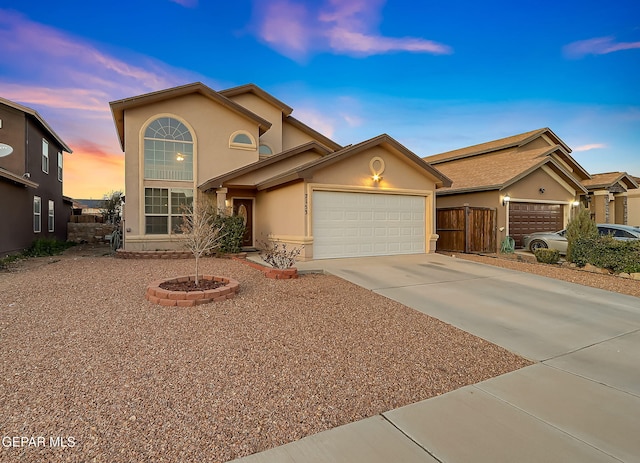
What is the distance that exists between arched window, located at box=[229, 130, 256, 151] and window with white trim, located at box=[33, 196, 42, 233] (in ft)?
33.4

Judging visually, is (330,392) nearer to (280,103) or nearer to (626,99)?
(280,103)

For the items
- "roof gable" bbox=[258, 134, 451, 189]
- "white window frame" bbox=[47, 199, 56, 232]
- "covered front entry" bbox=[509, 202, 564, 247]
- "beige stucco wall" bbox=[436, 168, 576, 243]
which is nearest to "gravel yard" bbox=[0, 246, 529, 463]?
"roof gable" bbox=[258, 134, 451, 189]

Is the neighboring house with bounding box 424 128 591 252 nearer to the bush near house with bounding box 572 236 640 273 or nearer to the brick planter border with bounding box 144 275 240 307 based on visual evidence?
the bush near house with bounding box 572 236 640 273

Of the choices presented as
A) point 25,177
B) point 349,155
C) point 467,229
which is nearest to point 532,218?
point 467,229

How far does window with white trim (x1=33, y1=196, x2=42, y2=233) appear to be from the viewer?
51.7 ft

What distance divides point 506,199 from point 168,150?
1576 cm

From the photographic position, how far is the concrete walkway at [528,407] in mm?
2418

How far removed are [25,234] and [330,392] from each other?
57.4 feet

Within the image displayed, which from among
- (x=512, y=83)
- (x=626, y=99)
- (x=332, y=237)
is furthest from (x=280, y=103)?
(x=626, y=99)

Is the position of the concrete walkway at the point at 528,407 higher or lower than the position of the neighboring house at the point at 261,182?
lower

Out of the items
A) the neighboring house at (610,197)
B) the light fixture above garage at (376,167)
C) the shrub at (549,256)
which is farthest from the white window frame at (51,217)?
the neighboring house at (610,197)

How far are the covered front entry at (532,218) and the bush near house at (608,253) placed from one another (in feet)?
19.0

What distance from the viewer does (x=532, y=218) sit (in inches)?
680

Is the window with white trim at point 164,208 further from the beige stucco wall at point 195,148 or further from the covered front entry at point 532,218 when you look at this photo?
the covered front entry at point 532,218
